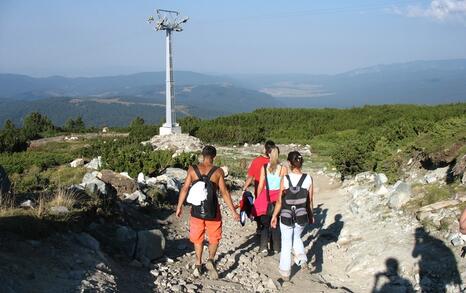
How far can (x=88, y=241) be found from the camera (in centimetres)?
640

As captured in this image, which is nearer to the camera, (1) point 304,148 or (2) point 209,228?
(2) point 209,228

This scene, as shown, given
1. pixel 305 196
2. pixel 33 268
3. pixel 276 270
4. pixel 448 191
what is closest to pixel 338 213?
pixel 448 191

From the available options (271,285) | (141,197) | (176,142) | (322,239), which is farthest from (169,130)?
(271,285)

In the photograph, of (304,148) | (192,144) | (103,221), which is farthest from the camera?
(192,144)

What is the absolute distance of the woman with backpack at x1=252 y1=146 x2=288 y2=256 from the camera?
684 cm

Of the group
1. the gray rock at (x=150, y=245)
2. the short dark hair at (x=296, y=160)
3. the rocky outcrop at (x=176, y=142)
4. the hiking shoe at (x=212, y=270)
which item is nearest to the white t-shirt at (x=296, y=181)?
the short dark hair at (x=296, y=160)

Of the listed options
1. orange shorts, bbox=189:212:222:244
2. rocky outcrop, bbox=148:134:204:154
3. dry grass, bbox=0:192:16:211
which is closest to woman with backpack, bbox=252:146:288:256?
orange shorts, bbox=189:212:222:244

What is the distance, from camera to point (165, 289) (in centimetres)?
580

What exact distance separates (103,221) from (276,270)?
2860 millimetres

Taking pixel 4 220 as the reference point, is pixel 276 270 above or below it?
below

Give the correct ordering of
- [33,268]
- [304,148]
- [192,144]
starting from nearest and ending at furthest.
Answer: [33,268] → [304,148] → [192,144]

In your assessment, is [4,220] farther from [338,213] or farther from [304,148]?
[304,148]

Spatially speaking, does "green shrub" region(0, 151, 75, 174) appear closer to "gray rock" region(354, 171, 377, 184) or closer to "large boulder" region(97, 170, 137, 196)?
"large boulder" region(97, 170, 137, 196)

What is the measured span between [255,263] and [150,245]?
5.23 ft
